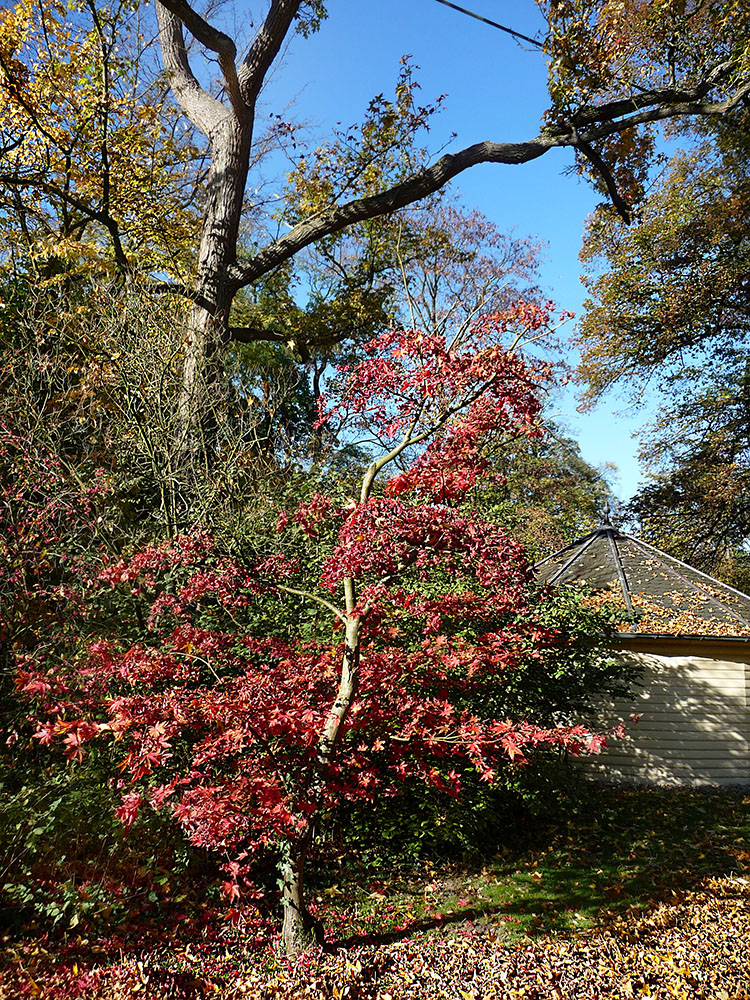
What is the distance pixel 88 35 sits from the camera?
9234 mm

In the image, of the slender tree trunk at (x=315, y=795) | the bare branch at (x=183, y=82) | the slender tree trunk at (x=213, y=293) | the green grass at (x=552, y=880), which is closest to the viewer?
the slender tree trunk at (x=315, y=795)

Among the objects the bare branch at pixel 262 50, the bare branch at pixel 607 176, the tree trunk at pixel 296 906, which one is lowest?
the tree trunk at pixel 296 906

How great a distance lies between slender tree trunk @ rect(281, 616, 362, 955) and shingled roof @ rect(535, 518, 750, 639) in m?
5.98

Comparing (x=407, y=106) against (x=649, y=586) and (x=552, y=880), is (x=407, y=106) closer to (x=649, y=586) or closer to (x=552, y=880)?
(x=649, y=586)

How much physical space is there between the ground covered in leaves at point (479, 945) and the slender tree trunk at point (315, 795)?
15 centimetres

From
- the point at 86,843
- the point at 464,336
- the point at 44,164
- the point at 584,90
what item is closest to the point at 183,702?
the point at 86,843

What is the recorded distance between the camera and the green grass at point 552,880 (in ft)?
15.7

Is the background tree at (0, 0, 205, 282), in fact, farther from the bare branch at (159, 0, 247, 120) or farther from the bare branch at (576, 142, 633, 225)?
the bare branch at (576, 142, 633, 225)

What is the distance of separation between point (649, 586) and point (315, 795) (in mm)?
8767

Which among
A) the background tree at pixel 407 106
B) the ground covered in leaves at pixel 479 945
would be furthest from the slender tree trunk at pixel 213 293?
the ground covered in leaves at pixel 479 945

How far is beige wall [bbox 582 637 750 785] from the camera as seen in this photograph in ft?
31.8

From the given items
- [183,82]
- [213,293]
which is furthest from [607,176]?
[183,82]

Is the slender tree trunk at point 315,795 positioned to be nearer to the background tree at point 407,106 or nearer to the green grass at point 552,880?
the green grass at point 552,880

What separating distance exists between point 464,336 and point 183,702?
3.05m
